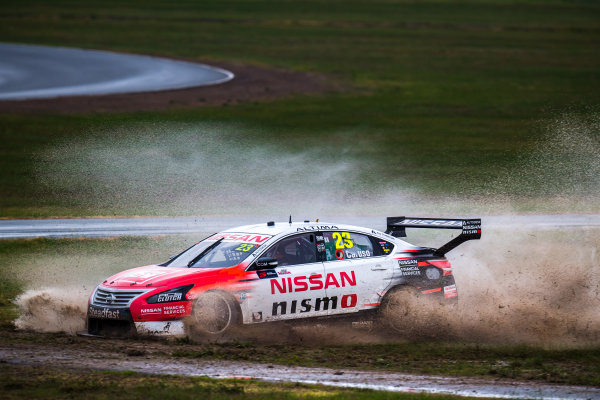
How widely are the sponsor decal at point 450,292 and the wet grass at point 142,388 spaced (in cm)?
375

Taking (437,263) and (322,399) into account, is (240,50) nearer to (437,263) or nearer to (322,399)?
(437,263)

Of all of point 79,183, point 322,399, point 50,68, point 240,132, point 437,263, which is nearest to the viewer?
point 322,399

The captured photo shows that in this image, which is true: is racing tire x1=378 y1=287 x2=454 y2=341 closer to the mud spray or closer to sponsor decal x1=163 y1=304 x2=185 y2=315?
the mud spray

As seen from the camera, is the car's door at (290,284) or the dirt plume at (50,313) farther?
the dirt plume at (50,313)

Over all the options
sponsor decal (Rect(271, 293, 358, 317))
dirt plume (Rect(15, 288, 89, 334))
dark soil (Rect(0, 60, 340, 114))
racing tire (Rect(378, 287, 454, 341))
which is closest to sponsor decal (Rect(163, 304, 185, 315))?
sponsor decal (Rect(271, 293, 358, 317))

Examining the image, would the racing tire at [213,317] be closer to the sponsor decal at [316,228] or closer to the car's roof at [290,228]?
the car's roof at [290,228]

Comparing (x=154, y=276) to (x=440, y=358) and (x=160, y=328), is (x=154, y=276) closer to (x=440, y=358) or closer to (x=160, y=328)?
(x=160, y=328)

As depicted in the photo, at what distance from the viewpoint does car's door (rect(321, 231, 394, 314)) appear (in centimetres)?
1095

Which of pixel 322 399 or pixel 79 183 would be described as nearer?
pixel 322 399

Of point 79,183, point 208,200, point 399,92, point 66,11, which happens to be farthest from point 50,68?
point 66,11

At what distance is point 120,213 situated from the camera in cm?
2116

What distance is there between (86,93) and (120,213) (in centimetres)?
1868

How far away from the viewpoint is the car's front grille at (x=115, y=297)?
10.2 m

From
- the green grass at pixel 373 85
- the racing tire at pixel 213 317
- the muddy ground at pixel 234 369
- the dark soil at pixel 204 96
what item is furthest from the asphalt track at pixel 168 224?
the dark soil at pixel 204 96
